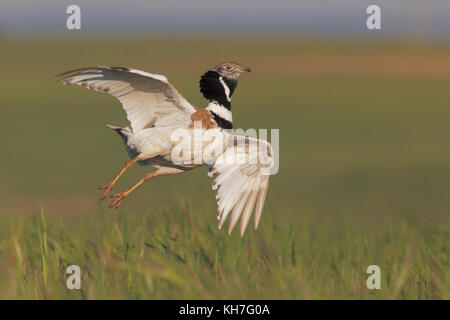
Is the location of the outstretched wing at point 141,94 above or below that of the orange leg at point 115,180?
above

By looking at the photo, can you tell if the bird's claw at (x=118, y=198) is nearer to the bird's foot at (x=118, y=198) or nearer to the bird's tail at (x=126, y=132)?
the bird's foot at (x=118, y=198)

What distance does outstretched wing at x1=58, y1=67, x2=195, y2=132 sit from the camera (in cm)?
735

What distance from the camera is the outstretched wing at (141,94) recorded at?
735 centimetres

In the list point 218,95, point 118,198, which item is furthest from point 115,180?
point 218,95

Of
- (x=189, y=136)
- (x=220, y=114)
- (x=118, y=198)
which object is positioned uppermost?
(x=220, y=114)

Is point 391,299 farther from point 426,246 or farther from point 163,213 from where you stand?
point 163,213

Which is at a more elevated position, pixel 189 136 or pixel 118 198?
pixel 189 136

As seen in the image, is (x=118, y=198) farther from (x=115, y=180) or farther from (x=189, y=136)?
(x=189, y=136)

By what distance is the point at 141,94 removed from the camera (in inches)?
303

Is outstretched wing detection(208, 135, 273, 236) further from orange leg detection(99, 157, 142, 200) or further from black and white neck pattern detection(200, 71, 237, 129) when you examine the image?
orange leg detection(99, 157, 142, 200)

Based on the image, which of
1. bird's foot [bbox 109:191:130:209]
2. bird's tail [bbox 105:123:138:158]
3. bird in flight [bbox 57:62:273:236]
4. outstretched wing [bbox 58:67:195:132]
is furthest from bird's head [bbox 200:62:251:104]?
bird's foot [bbox 109:191:130:209]

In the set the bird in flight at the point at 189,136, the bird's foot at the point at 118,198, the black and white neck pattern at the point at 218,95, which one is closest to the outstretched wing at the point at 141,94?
the bird in flight at the point at 189,136

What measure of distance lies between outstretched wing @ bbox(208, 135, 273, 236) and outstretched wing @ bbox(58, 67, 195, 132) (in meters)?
0.87

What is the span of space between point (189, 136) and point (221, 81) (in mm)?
1092
